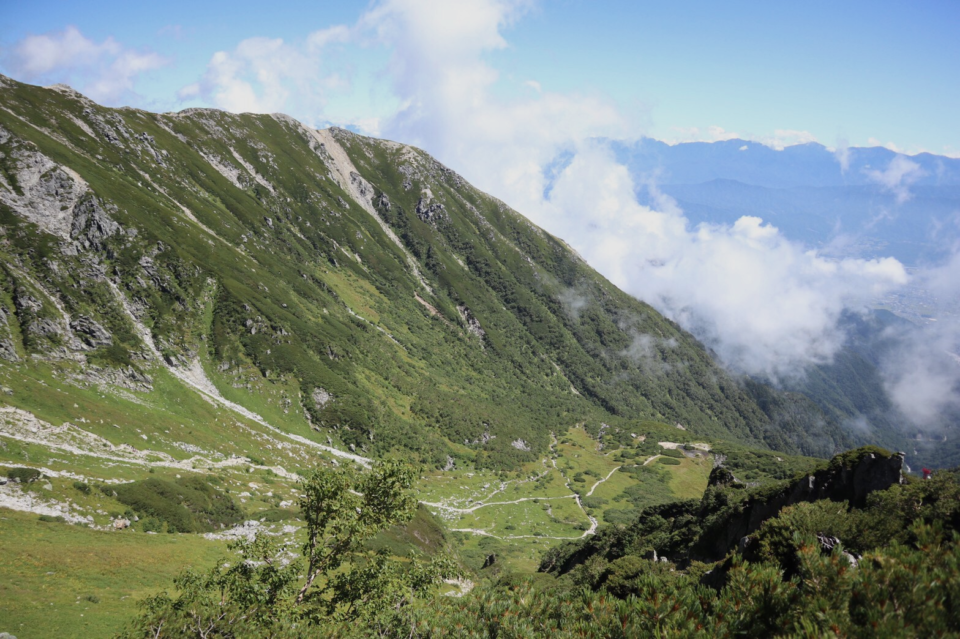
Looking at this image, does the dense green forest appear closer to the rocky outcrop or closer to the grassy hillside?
the rocky outcrop

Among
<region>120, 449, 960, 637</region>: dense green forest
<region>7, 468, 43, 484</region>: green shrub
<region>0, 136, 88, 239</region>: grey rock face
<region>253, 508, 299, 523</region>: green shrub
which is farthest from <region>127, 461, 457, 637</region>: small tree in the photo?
<region>0, 136, 88, 239</region>: grey rock face

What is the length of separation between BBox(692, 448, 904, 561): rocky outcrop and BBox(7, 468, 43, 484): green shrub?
58.2 metres

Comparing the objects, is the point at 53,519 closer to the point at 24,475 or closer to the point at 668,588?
the point at 24,475

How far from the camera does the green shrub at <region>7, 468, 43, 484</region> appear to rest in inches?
1500

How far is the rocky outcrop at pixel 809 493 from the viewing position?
30.4 metres

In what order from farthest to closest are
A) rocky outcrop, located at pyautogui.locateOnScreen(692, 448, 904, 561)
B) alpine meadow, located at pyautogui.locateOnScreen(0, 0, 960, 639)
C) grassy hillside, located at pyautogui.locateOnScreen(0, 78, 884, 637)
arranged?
grassy hillside, located at pyautogui.locateOnScreen(0, 78, 884, 637) < rocky outcrop, located at pyautogui.locateOnScreen(692, 448, 904, 561) < alpine meadow, located at pyautogui.locateOnScreen(0, 0, 960, 639)

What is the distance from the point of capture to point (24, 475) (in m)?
38.8

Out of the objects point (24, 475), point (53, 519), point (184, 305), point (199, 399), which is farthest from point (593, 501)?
point (184, 305)

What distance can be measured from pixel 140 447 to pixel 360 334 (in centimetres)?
10221

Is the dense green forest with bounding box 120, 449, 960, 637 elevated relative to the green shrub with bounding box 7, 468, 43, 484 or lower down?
elevated

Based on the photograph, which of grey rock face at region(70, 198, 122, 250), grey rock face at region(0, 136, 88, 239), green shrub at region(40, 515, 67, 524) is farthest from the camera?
grey rock face at region(70, 198, 122, 250)

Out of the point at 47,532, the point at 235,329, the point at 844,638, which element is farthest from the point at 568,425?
the point at 844,638

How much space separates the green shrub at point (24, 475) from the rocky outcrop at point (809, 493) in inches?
2290

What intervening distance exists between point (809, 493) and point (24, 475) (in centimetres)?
6556
